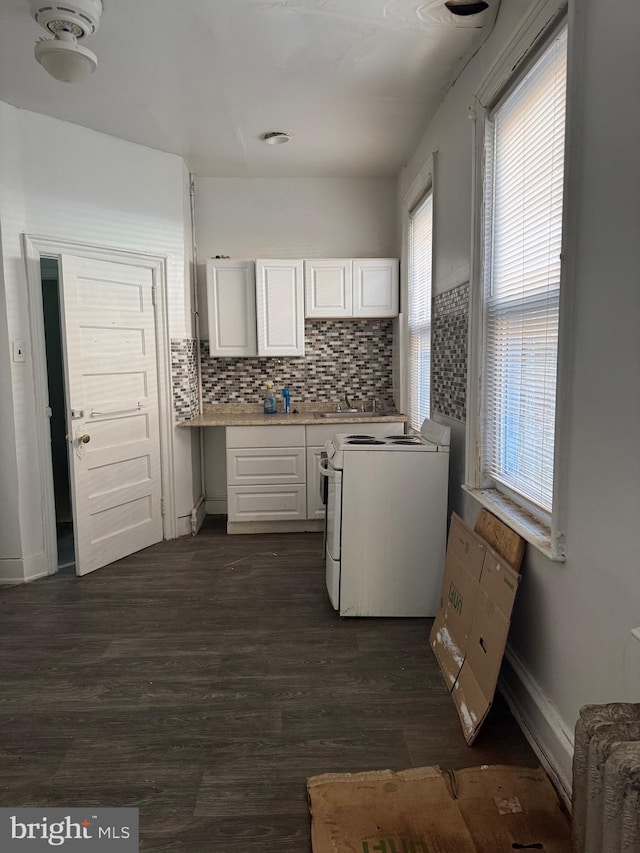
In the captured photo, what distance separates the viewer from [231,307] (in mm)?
4551

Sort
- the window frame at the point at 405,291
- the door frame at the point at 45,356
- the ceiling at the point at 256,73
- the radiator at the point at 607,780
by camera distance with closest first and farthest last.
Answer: the radiator at the point at 607,780, the ceiling at the point at 256,73, the door frame at the point at 45,356, the window frame at the point at 405,291

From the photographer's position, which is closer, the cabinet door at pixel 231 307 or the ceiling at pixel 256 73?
the ceiling at pixel 256 73

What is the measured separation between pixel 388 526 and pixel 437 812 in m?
1.42

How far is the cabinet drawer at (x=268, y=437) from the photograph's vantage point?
4.32 meters

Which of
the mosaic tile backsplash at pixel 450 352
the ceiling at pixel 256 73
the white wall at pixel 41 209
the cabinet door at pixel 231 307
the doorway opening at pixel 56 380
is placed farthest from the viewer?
the doorway opening at pixel 56 380

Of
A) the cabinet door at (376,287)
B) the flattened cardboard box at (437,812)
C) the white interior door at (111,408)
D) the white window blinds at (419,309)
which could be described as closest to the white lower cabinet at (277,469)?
the white window blinds at (419,309)

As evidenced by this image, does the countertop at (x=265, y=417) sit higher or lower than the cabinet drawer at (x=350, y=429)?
higher

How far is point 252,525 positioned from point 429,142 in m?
3.11

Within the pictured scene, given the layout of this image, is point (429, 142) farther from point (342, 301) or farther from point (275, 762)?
point (275, 762)

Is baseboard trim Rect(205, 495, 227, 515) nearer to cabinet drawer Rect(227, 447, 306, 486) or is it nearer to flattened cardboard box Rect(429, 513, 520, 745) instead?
cabinet drawer Rect(227, 447, 306, 486)

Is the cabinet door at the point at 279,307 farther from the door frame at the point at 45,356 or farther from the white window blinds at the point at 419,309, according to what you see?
the white window blinds at the point at 419,309

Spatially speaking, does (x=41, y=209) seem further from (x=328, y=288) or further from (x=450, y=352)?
(x=450, y=352)

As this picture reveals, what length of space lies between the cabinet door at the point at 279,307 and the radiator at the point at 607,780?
372cm

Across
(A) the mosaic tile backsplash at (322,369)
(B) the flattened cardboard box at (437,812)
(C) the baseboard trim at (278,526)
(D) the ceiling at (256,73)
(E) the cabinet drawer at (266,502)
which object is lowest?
(B) the flattened cardboard box at (437,812)
